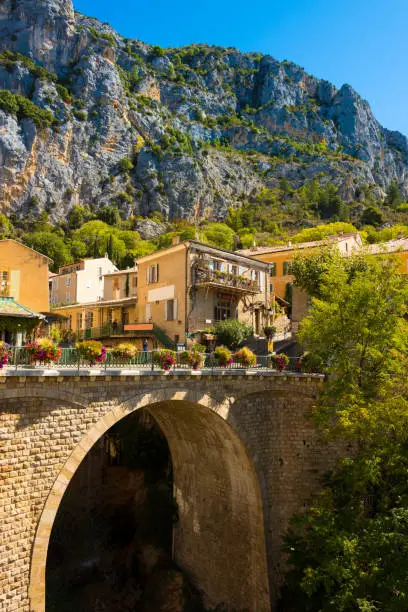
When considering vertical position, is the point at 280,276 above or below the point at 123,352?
above

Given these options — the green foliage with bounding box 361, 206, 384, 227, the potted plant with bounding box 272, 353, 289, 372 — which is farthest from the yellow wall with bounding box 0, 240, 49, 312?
the green foliage with bounding box 361, 206, 384, 227

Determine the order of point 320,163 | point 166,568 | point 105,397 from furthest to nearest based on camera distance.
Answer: point 320,163, point 166,568, point 105,397

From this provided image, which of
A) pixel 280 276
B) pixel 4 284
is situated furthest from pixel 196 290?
pixel 280 276

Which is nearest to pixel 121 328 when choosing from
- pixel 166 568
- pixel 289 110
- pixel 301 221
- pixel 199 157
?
pixel 166 568

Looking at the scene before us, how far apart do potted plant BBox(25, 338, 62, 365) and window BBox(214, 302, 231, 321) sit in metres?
18.9

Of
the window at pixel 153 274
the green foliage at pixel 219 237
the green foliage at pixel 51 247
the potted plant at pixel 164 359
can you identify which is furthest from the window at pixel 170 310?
the green foliage at pixel 219 237

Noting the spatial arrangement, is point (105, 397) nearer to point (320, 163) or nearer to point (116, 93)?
point (116, 93)

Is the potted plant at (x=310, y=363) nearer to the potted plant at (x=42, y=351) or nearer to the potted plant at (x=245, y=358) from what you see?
the potted plant at (x=245, y=358)

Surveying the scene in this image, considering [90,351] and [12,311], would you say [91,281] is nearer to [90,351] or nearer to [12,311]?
[12,311]

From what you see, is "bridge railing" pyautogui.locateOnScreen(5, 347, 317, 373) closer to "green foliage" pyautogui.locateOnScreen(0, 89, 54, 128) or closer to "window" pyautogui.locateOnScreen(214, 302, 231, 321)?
"window" pyautogui.locateOnScreen(214, 302, 231, 321)

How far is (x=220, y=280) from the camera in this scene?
30.1 meters

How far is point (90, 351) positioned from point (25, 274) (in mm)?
16250

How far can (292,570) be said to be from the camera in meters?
17.5

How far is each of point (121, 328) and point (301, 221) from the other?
2917 inches
